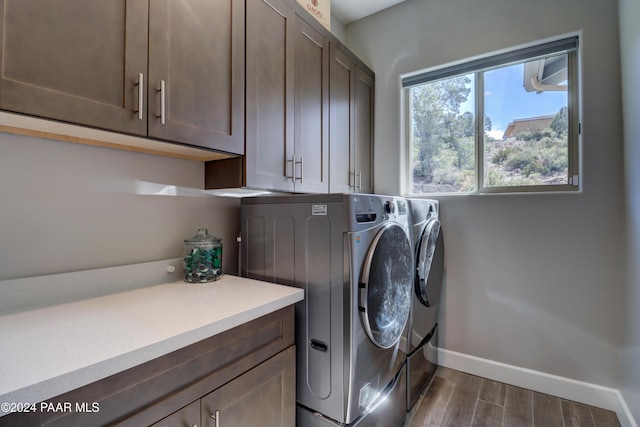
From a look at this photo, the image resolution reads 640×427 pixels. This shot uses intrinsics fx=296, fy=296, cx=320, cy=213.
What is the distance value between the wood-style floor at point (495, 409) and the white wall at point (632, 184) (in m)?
0.27

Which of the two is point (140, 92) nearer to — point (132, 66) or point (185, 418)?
point (132, 66)

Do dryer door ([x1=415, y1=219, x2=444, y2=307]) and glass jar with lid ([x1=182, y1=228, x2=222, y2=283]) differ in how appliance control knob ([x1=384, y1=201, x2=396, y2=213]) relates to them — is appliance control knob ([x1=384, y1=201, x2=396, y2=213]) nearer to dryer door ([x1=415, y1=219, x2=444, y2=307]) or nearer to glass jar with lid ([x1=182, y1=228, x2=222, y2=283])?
dryer door ([x1=415, y1=219, x2=444, y2=307])

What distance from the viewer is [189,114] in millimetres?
1142

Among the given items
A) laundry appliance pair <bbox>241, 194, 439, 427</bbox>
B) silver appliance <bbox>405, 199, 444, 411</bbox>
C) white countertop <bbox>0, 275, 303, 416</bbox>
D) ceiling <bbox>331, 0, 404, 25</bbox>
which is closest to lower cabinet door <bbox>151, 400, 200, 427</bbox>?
white countertop <bbox>0, 275, 303, 416</bbox>

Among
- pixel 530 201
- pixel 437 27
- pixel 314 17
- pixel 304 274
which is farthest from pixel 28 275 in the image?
pixel 437 27

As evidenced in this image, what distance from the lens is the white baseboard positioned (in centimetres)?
179

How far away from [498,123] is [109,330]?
2563 mm

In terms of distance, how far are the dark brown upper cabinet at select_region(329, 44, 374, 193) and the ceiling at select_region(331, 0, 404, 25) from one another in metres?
0.59

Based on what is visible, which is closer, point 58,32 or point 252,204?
point 58,32

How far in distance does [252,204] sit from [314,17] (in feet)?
4.07

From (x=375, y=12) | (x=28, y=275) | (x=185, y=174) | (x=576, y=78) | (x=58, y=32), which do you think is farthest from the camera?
(x=375, y=12)

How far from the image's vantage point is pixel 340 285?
1192 mm

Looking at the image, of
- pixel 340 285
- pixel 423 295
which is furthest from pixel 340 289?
pixel 423 295

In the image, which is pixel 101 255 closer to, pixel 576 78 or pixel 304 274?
pixel 304 274
